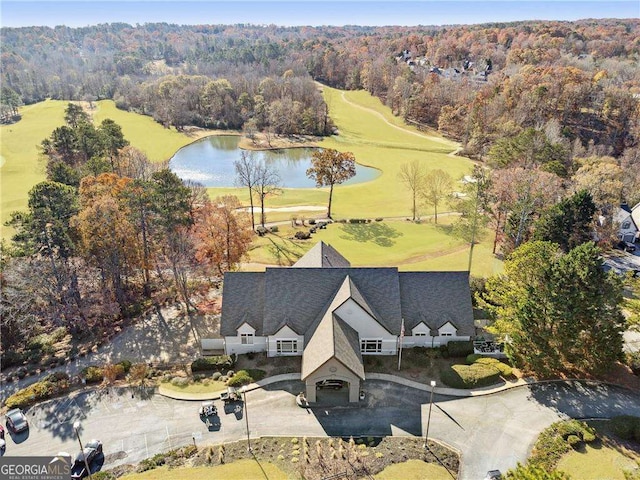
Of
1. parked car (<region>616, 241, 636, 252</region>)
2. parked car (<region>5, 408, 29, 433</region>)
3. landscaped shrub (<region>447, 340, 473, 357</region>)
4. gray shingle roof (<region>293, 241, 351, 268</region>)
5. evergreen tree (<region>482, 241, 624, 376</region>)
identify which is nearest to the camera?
parked car (<region>5, 408, 29, 433</region>)

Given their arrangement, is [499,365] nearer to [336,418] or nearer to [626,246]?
[336,418]

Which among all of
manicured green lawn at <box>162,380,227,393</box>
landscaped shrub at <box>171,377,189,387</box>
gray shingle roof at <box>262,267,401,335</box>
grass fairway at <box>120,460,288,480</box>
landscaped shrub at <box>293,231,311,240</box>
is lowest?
manicured green lawn at <box>162,380,227,393</box>

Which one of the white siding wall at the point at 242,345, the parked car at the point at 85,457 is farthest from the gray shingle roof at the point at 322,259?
the parked car at the point at 85,457

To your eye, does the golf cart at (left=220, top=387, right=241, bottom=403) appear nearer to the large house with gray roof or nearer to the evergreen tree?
the large house with gray roof

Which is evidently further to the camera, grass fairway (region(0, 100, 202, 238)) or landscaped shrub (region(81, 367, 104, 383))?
grass fairway (region(0, 100, 202, 238))

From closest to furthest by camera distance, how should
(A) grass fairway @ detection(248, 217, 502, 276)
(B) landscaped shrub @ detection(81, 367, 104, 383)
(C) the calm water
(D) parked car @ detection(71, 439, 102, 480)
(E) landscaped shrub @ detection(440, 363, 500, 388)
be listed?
(D) parked car @ detection(71, 439, 102, 480)
(E) landscaped shrub @ detection(440, 363, 500, 388)
(B) landscaped shrub @ detection(81, 367, 104, 383)
(A) grass fairway @ detection(248, 217, 502, 276)
(C) the calm water

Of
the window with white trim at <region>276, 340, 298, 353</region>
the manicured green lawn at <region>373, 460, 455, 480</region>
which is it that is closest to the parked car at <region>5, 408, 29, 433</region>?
the window with white trim at <region>276, 340, 298, 353</region>

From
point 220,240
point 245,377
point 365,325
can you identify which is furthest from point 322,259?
point 220,240

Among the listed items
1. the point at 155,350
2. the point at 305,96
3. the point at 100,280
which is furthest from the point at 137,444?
the point at 305,96
